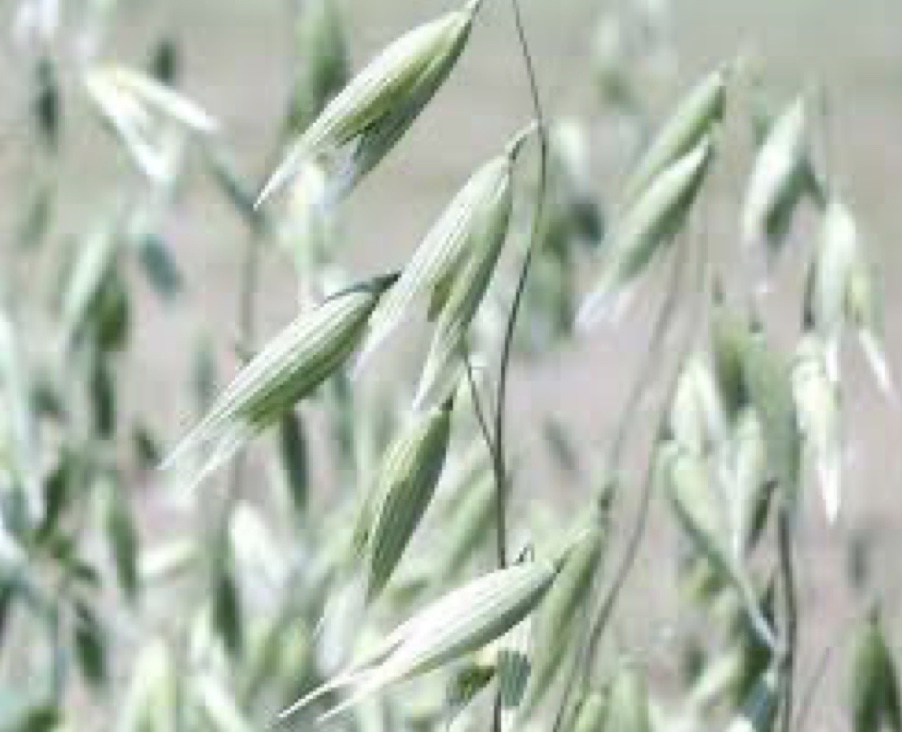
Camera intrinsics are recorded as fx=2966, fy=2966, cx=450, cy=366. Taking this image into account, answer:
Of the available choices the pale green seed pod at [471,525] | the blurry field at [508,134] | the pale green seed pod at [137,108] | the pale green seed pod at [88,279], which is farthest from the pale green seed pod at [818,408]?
the blurry field at [508,134]

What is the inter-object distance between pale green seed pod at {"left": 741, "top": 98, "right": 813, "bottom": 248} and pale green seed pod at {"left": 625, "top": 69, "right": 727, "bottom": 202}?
0.33 ft

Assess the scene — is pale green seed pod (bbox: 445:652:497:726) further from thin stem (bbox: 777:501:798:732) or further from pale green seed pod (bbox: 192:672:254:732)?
pale green seed pod (bbox: 192:672:254:732)

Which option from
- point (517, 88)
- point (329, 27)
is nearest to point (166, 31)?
point (329, 27)

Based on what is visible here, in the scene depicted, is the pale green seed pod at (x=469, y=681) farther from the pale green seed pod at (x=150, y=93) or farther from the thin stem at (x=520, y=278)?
the pale green seed pod at (x=150, y=93)

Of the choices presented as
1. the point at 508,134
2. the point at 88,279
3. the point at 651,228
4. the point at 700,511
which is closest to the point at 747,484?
the point at 700,511

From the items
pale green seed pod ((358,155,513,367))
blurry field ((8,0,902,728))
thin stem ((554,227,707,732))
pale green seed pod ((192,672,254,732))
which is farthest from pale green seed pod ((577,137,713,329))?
blurry field ((8,0,902,728))

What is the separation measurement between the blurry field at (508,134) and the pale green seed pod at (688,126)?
58 cm

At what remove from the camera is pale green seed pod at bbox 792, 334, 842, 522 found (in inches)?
48.8

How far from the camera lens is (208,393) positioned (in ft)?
6.26

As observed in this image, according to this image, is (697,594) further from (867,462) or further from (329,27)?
(867,462)

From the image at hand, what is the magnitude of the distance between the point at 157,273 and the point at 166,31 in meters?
0.14

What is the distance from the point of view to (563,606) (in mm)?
1157

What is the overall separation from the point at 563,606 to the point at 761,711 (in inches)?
5.3

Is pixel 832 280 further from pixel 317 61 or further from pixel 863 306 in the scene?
pixel 317 61
